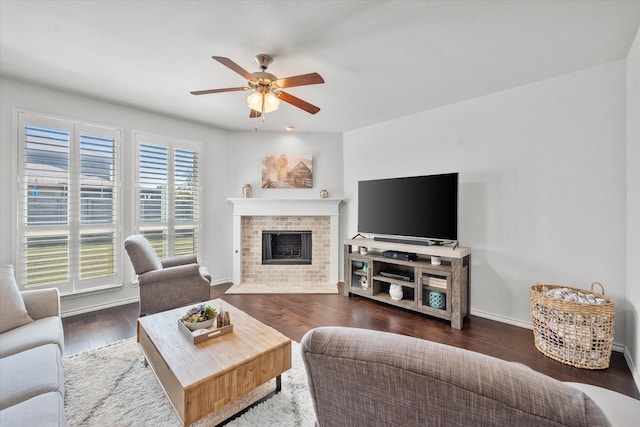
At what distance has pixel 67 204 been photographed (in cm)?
303

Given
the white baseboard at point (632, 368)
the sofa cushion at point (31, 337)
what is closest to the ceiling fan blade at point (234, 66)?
the sofa cushion at point (31, 337)

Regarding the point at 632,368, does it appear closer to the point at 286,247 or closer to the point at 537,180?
the point at 537,180

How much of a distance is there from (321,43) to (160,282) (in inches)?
106

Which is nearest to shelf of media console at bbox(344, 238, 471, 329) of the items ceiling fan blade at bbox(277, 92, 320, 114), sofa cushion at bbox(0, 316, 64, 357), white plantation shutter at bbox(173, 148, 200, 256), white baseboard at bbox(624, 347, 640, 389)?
white baseboard at bbox(624, 347, 640, 389)

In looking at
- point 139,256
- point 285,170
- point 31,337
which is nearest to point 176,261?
point 139,256

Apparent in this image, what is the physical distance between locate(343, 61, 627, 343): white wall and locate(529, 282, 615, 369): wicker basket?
1.29 ft

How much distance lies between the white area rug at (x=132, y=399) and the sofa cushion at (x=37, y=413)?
514mm

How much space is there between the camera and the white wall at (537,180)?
2.36 metres

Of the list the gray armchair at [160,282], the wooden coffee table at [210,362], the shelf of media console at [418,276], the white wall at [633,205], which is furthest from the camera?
the shelf of media console at [418,276]

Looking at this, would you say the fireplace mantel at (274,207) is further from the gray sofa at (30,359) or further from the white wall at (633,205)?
the white wall at (633,205)

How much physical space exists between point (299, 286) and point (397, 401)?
11.9 feet

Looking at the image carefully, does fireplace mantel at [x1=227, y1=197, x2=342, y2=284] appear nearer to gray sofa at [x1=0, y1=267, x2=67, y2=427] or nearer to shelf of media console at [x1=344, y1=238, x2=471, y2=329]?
shelf of media console at [x1=344, y1=238, x2=471, y2=329]

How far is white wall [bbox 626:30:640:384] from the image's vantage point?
1953mm

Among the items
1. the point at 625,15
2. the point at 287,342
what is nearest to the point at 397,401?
the point at 287,342
